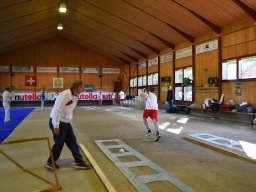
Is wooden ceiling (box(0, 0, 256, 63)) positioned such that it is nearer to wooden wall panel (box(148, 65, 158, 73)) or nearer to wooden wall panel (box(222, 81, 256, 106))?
wooden wall panel (box(148, 65, 158, 73))

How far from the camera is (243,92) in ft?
48.5

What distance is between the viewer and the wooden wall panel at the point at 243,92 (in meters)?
14.1

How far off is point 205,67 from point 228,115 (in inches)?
164

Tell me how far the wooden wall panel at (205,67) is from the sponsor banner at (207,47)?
23 centimetres

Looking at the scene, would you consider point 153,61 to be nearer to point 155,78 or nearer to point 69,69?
point 155,78

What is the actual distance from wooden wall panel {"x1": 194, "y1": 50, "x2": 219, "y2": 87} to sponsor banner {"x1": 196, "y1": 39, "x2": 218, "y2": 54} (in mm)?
229

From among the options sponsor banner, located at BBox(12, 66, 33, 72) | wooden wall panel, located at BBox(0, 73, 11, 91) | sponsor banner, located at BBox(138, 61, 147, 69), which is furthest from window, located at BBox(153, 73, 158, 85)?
wooden wall panel, located at BBox(0, 73, 11, 91)

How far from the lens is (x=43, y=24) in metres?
25.5

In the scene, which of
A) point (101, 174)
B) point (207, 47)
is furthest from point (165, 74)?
point (101, 174)

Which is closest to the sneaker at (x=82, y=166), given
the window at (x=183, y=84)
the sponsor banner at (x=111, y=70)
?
the window at (x=183, y=84)

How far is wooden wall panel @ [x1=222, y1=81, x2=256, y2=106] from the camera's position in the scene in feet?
46.3

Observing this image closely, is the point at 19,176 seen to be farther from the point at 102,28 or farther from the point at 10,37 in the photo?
the point at 10,37

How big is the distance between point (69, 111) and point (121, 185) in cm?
176

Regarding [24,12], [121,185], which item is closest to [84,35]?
[24,12]
